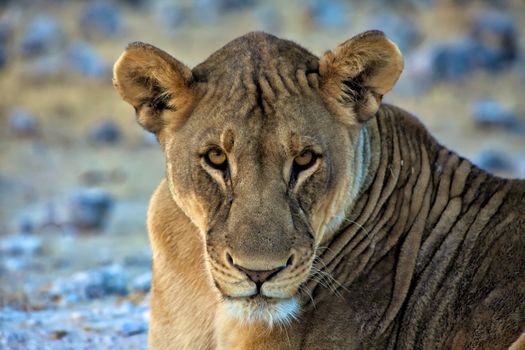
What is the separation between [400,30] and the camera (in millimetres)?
14703

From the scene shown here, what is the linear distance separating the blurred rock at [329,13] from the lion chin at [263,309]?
11.2 meters

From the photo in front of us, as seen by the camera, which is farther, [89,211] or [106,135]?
[106,135]

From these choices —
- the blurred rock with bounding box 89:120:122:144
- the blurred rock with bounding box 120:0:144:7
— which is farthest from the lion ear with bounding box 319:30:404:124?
the blurred rock with bounding box 120:0:144:7

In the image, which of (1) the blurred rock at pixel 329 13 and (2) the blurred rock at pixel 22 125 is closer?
(2) the blurred rock at pixel 22 125

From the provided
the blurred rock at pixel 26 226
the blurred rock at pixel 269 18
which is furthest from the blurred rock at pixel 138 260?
the blurred rock at pixel 269 18

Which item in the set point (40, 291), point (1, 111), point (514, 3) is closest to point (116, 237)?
point (40, 291)

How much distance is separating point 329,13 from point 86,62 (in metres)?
3.41

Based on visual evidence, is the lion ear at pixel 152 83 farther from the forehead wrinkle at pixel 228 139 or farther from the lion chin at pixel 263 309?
the lion chin at pixel 263 309

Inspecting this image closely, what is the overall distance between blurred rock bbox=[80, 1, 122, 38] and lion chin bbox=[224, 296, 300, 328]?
11255 millimetres

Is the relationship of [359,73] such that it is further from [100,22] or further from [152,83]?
[100,22]

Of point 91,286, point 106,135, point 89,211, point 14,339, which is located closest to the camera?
point 14,339

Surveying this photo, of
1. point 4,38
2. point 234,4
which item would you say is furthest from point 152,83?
point 234,4

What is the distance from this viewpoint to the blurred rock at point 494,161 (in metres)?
10.6

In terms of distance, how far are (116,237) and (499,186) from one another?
16.6 ft
